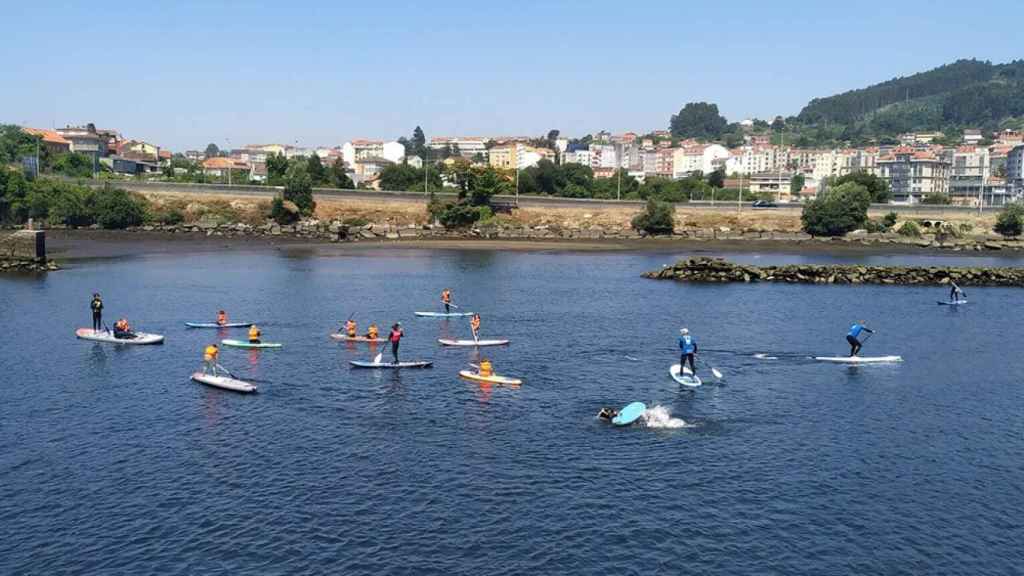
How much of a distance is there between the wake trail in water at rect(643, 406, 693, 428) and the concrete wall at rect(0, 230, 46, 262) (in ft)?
257

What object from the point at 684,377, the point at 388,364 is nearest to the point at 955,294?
the point at 684,377

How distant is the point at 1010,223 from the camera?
14088 centimetres

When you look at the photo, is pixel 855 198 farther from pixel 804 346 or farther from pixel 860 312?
pixel 804 346

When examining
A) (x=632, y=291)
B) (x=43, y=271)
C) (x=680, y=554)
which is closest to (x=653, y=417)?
(x=680, y=554)

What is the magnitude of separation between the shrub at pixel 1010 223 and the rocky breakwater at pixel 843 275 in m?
55.3

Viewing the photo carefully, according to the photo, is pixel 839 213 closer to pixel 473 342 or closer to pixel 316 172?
pixel 473 342

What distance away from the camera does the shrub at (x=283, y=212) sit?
144250 mm

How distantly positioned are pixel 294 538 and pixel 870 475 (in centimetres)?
1973

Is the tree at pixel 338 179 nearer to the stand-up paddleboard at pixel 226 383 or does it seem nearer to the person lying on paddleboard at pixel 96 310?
the person lying on paddleboard at pixel 96 310

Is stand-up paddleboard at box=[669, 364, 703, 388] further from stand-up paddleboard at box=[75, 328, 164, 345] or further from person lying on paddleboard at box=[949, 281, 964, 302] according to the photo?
person lying on paddleboard at box=[949, 281, 964, 302]

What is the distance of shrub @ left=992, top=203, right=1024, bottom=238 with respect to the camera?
14062 centimetres

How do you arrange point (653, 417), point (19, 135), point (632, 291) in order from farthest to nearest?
point (19, 135)
point (632, 291)
point (653, 417)


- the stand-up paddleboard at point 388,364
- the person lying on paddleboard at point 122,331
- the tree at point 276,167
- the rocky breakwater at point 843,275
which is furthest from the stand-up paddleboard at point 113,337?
the tree at point 276,167

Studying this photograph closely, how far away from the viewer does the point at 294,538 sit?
25109 mm
